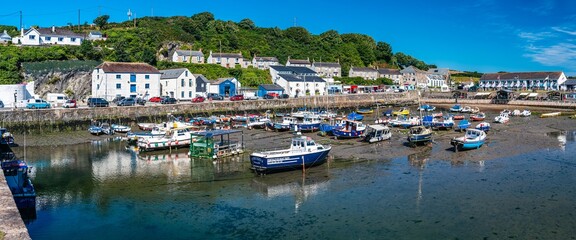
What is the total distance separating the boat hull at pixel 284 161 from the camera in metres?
24.1

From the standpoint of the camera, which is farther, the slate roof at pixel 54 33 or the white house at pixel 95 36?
the white house at pixel 95 36

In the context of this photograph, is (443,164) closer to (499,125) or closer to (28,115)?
(499,125)

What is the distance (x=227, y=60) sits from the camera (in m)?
82.8

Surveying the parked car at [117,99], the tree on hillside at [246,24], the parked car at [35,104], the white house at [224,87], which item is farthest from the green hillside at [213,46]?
the parked car at [35,104]

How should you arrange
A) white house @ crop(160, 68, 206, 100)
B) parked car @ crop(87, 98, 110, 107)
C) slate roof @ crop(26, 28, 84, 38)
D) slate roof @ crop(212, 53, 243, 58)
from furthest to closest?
slate roof @ crop(212, 53, 243, 58) < slate roof @ crop(26, 28, 84, 38) < white house @ crop(160, 68, 206, 100) < parked car @ crop(87, 98, 110, 107)

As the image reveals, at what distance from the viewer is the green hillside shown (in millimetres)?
63938

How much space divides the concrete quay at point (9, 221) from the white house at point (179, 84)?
4494cm

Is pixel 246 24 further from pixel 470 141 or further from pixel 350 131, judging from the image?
pixel 470 141

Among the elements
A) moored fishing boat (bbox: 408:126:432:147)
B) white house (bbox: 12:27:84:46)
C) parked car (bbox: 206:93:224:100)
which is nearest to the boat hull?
moored fishing boat (bbox: 408:126:432:147)

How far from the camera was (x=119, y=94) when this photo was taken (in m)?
55.7

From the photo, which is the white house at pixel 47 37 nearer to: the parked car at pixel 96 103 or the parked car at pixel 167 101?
the parked car at pixel 167 101

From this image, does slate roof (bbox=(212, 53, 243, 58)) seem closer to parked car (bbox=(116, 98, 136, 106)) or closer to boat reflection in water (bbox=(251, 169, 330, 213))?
parked car (bbox=(116, 98, 136, 106))

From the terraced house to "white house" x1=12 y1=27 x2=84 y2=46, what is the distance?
21487mm

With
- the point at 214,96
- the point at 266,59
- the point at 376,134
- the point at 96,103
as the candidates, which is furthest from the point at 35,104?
the point at 266,59
